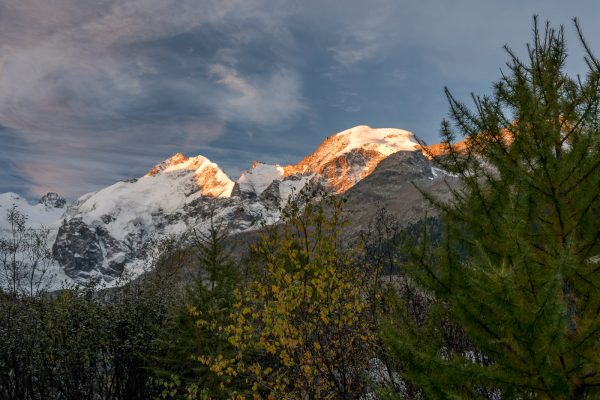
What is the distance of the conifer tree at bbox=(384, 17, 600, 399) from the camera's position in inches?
140

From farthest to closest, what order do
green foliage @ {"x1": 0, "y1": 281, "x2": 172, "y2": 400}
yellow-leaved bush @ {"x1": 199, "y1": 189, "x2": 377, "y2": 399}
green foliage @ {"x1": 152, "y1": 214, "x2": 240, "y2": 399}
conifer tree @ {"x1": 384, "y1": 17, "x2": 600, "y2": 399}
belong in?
1. green foliage @ {"x1": 0, "y1": 281, "x2": 172, "y2": 400}
2. green foliage @ {"x1": 152, "y1": 214, "x2": 240, "y2": 399}
3. yellow-leaved bush @ {"x1": 199, "y1": 189, "x2": 377, "y2": 399}
4. conifer tree @ {"x1": 384, "y1": 17, "x2": 600, "y2": 399}

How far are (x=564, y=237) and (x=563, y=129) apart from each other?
6.05 feet

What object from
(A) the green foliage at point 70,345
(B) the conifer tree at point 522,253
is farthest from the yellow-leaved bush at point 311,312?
(A) the green foliage at point 70,345

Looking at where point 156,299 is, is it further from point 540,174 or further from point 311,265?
point 540,174

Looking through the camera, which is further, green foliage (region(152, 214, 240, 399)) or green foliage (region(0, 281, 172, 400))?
green foliage (region(0, 281, 172, 400))

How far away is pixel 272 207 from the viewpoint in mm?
11984

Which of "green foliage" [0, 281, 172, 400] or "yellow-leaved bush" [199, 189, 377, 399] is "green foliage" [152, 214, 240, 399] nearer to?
"green foliage" [0, 281, 172, 400]

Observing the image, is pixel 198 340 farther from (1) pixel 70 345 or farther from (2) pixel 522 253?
(2) pixel 522 253

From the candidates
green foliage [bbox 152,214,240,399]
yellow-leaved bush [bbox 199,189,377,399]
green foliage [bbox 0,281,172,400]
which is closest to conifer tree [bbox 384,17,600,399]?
yellow-leaved bush [bbox 199,189,377,399]

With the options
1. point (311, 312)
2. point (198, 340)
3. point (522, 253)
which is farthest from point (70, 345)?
point (522, 253)

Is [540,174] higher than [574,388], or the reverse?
[540,174]

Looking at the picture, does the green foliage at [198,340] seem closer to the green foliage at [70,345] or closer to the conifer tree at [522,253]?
the green foliage at [70,345]

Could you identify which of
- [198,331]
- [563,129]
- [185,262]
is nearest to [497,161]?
[563,129]

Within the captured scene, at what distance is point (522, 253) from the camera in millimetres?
3623
